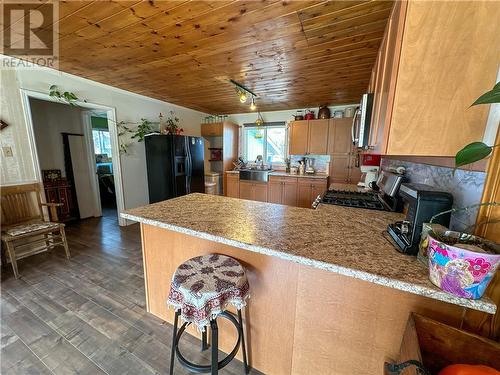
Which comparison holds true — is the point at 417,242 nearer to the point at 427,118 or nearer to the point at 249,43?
the point at 427,118

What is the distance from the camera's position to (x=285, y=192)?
14.3 ft

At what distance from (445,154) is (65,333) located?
102 inches

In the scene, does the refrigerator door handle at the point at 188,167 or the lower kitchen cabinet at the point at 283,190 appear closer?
the refrigerator door handle at the point at 188,167

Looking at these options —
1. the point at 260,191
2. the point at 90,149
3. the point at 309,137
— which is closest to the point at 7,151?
the point at 90,149

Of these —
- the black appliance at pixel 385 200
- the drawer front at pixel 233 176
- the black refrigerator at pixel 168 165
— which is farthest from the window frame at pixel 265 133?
the black appliance at pixel 385 200

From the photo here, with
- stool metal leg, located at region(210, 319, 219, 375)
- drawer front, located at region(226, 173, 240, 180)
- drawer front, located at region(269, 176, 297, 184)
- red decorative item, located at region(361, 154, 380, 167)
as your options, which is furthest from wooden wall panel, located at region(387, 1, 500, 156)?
drawer front, located at region(226, 173, 240, 180)

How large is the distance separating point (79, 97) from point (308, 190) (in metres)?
4.12

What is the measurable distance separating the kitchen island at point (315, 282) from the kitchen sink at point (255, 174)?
3.06 m

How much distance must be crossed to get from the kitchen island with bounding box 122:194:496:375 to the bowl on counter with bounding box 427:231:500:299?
0.04 m

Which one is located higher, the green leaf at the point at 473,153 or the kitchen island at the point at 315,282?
the green leaf at the point at 473,153

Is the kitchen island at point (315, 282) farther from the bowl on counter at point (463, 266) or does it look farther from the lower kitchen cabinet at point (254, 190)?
the lower kitchen cabinet at point (254, 190)

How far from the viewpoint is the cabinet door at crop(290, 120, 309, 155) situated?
14.0ft

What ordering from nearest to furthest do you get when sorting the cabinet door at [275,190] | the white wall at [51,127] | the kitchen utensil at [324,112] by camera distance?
the white wall at [51,127]
the kitchen utensil at [324,112]
the cabinet door at [275,190]

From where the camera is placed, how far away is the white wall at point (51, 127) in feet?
11.1
